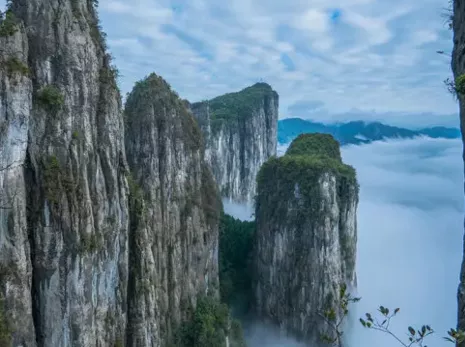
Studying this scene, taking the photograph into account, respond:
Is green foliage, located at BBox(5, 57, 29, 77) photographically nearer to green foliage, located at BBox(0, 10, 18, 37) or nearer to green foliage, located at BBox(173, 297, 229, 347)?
green foliage, located at BBox(0, 10, 18, 37)

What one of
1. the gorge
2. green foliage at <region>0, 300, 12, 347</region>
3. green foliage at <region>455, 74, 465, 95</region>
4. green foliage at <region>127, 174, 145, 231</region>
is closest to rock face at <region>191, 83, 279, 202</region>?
the gorge

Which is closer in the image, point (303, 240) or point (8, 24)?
point (8, 24)

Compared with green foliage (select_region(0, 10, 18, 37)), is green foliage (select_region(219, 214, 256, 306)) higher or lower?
lower

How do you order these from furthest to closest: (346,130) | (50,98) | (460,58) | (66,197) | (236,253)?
(346,130) → (236,253) → (66,197) → (50,98) → (460,58)

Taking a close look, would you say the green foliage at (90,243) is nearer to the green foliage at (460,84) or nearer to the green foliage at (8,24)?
the green foliage at (8,24)

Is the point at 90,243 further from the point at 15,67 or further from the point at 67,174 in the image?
the point at 15,67

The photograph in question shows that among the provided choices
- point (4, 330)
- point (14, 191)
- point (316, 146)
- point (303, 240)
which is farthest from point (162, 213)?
point (316, 146)
